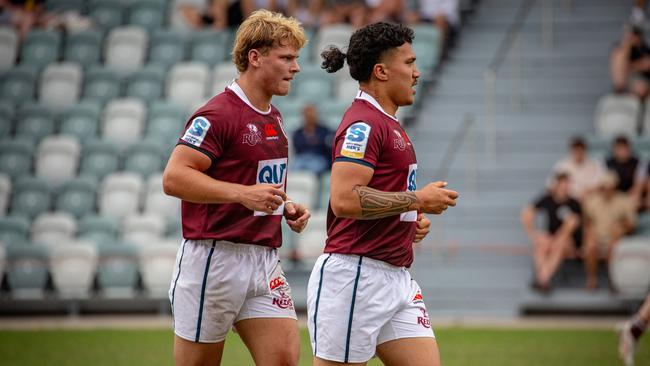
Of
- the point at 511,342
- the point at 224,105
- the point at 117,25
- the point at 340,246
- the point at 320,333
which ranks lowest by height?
the point at 511,342

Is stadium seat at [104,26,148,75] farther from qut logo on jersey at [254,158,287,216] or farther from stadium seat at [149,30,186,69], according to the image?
qut logo on jersey at [254,158,287,216]

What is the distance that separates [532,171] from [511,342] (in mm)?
4759

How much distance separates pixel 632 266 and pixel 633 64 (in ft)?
11.7

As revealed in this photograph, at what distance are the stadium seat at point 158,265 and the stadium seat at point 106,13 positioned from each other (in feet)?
21.2

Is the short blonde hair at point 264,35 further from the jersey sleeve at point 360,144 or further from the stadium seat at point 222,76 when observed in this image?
the stadium seat at point 222,76

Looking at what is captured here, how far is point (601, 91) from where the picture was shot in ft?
59.5

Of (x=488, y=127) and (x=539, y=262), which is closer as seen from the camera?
(x=539, y=262)

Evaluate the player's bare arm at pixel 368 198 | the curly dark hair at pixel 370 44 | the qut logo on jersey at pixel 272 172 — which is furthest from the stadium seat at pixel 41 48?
the player's bare arm at pixel 368 198

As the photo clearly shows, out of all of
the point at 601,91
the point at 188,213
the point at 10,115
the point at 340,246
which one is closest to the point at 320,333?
the point at 340,246

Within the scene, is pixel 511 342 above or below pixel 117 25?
below

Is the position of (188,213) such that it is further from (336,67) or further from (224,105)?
(336,67)

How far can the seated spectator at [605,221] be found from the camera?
1524cm

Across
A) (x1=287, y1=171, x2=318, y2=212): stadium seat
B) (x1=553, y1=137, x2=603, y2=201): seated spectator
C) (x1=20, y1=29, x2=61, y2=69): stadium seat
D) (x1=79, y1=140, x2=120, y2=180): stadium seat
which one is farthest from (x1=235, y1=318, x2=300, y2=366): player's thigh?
(x1=20, y1=29, x2=61, y2=69): stadium seat

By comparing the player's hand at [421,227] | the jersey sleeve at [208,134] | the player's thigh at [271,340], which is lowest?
the player's thigh at [271,340]
